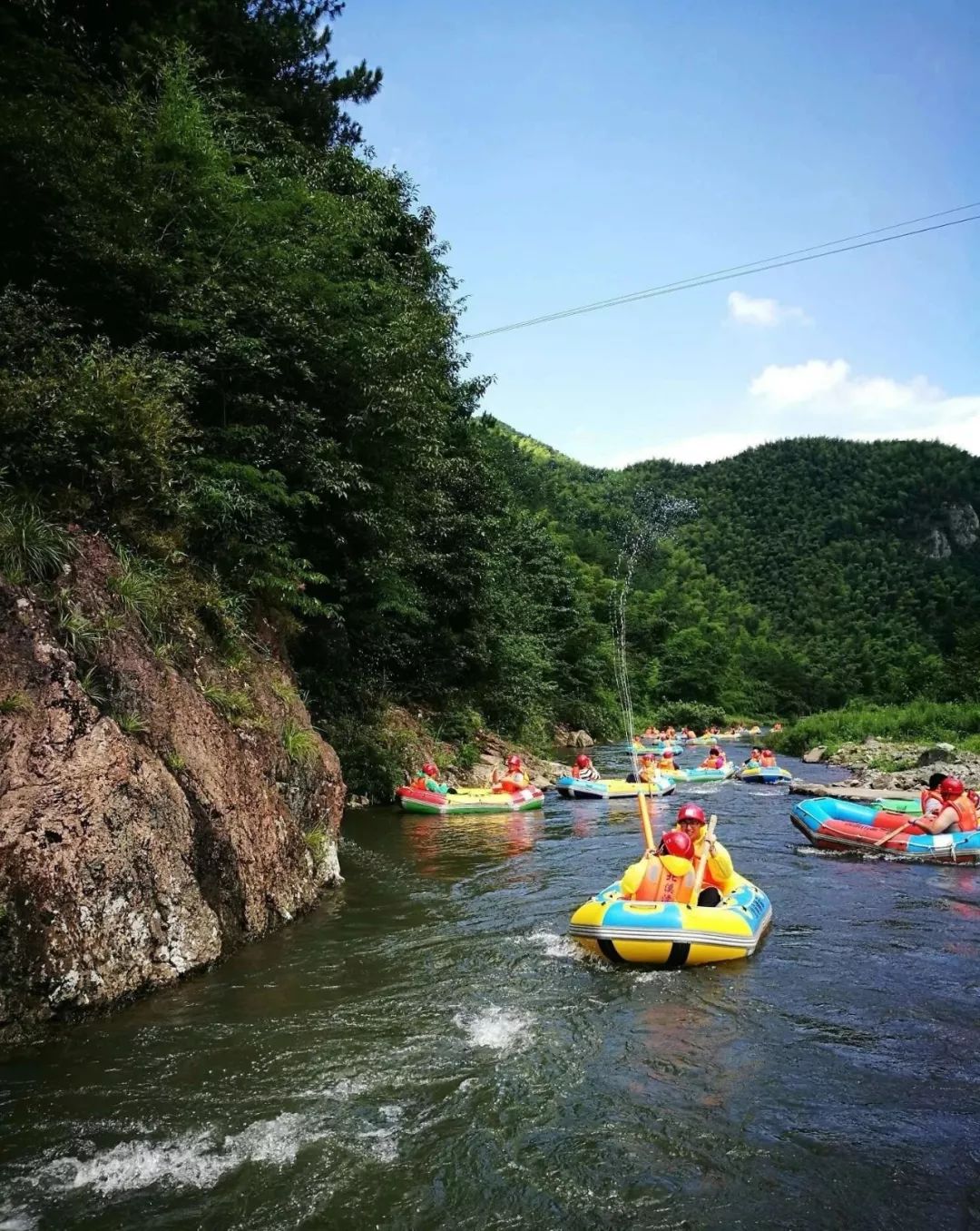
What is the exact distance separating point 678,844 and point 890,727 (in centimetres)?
2794

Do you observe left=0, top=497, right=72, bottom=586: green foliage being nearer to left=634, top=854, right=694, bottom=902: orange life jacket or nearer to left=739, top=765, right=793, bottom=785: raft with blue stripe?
left=634, top=854, right=694, bottom=902: orange life jacket

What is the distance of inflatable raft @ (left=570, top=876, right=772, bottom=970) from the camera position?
746cm

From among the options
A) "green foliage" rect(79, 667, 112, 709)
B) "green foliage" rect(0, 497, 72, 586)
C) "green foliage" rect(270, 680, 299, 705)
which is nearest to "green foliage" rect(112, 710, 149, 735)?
"green foliage" rect(79, 667, 112, 709)

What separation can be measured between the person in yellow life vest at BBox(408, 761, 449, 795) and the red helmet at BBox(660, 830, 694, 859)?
8.81 meters

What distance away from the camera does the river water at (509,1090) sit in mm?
4148

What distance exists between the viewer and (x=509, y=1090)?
5250 millimetres

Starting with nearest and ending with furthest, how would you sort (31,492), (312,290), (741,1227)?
1. (741,1227)
2. (31,492)
3. (312,290)

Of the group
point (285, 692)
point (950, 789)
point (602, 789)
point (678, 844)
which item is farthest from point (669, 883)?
A: point (602, 789)

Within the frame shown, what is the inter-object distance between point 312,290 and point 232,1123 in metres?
10.1

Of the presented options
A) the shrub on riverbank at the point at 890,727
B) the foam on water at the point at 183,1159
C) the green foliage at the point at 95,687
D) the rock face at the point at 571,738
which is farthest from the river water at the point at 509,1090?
the rock face at the point at 571,738

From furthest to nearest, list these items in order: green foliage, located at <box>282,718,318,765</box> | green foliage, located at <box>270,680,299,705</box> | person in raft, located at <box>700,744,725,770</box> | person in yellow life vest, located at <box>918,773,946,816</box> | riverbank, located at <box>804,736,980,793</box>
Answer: person in raft, located at <box>700,744,725,770</box>, riverbank, located at <box>804,736,980,793</box>, person in yellow life vest, located at <box>918,773,946,816</box>, green foliage, located at <box>270,680,299,705</box>, green foliage, located at <box>282,718,318,765</box>

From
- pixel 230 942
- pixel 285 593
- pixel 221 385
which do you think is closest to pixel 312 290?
pixel 221 385

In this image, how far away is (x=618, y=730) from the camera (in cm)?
4531

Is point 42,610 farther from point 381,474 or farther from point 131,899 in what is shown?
point 381,474
